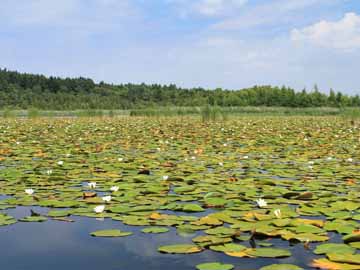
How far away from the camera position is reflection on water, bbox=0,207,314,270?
2121 mm

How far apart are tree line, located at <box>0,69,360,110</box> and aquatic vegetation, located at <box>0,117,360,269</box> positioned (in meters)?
37.3

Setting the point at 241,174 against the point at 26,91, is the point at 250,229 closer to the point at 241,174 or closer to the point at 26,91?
the point at 241,174

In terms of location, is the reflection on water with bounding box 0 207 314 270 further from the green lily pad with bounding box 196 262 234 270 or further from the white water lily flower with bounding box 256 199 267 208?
the white water lily flower with bounding box 256 199 267 208

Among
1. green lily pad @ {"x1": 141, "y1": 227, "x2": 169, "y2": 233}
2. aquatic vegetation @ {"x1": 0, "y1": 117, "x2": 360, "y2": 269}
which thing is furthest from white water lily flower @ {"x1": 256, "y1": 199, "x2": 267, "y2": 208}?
green lily pad @ {"x1": 141, "y1": 227, "x2": 169, "y2": 233}

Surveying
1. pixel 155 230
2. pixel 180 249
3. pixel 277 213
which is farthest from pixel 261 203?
pixel 180 249

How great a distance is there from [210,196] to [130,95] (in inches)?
2044

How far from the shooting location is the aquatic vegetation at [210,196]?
2.38 metres

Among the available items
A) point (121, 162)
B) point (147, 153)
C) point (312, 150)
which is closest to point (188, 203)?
point (121, 162)

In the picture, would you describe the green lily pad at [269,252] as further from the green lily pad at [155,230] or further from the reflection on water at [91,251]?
the green lily pad at [155,230]

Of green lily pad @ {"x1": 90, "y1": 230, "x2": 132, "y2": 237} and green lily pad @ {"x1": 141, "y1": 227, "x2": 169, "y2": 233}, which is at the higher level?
green lily pad @ {"x1": 141, "y1": 227, "x2": 169, "y2": 233}

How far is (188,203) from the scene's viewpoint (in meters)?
3.37

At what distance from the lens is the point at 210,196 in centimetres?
350

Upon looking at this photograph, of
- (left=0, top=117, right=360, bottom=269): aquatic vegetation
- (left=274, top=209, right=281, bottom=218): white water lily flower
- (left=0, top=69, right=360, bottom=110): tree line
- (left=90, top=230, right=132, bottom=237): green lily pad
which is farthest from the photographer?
(left=0, top=69, right=360, bottom=110): tree line

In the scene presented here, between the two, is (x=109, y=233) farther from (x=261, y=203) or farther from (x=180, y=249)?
(x=261, y=203)
